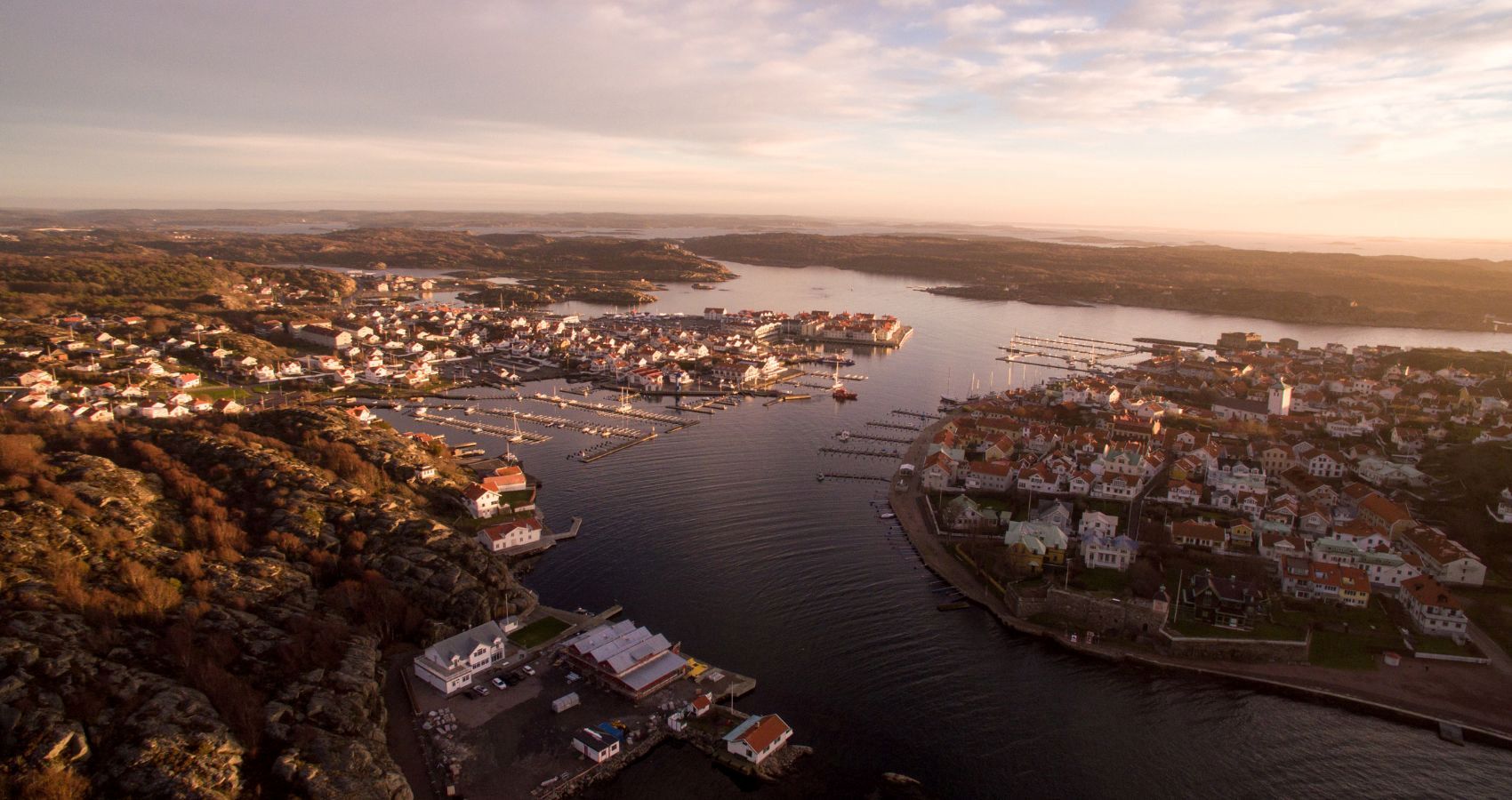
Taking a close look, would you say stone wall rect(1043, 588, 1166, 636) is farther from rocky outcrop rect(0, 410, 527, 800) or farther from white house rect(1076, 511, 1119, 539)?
rocky outcrop rect(0, 410, 527, 800)

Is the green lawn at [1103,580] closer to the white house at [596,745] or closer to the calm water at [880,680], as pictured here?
the calm water at [880,680]

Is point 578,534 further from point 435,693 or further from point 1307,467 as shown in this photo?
point 1307,467

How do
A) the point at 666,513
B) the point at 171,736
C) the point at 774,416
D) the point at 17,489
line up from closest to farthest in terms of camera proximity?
the point at 171,736 → the point at 17,489 → the point at 666,513 → the point at 774,416

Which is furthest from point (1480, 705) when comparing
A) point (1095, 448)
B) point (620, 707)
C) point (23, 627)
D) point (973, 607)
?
point (23, 627)

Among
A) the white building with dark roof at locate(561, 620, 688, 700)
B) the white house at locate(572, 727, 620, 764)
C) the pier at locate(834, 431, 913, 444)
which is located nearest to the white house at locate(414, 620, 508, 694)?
the white building with dark roof at locate(561, 620, 688, 700)

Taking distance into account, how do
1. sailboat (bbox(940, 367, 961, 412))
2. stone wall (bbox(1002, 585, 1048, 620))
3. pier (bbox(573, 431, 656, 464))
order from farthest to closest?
sailboat (bbox(940, 367, 961, 412)) → pier (bbox(573, 431, 656, 464)) → stone wall (bbox(1002, 585, 1048, 620))

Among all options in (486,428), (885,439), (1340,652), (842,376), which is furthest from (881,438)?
(1340,652)

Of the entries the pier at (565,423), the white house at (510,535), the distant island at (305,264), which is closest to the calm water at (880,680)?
the white house at (510,535)
